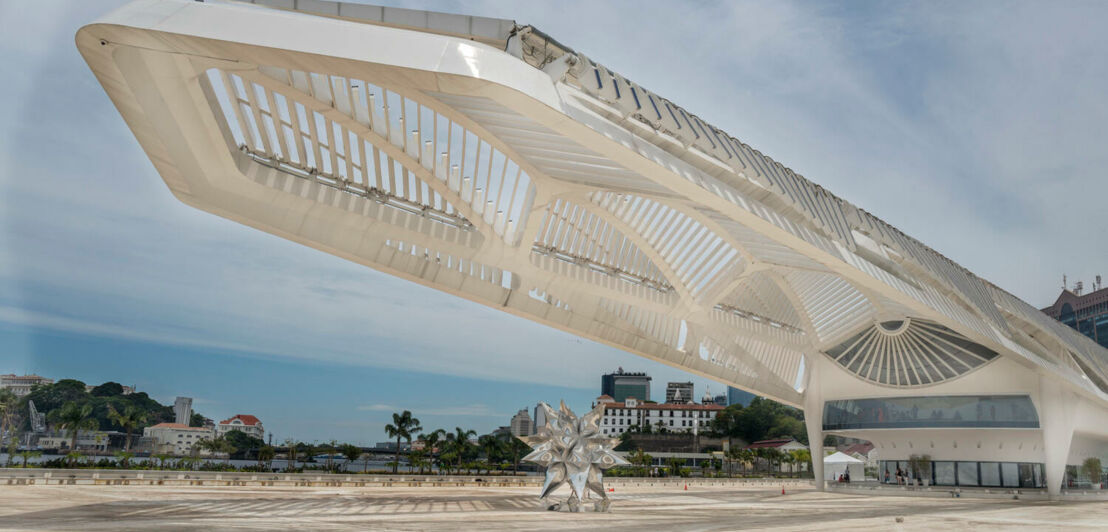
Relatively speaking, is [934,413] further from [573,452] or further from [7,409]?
[7,409]

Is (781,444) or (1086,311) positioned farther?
(1086,311)

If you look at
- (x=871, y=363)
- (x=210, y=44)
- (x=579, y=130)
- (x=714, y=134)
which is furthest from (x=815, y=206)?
(x=871, y=363)

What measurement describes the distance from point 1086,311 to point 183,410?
414ft

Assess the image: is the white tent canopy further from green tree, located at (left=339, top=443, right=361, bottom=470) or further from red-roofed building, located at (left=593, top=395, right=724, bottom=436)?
red-roofed building, located at (left=593, top=395, right=724, bottom=436)

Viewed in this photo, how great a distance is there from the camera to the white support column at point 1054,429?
1266 inches

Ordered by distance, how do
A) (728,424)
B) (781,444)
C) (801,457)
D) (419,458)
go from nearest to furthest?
(419,458), (801,457), (781,444), (728,424)

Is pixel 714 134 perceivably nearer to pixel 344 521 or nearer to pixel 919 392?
pixel 344 521

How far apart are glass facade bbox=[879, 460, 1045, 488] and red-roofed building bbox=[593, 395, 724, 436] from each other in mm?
73954

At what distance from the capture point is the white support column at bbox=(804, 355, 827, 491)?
38594 mm

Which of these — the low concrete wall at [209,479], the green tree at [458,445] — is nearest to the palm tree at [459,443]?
the green tree at [458,445]

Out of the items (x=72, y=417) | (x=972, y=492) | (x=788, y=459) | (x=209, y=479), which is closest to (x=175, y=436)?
(x=72, y=417)

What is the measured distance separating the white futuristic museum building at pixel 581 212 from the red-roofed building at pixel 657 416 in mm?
74890

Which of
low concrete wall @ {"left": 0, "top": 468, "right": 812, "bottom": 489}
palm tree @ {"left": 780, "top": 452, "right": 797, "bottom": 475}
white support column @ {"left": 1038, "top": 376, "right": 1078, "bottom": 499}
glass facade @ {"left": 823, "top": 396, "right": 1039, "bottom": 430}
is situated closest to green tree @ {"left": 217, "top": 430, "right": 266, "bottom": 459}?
low concrete wall @ {"left": 0, "top": 468, "right": 812, "bottom": 489}

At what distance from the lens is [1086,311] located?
115938 mm
